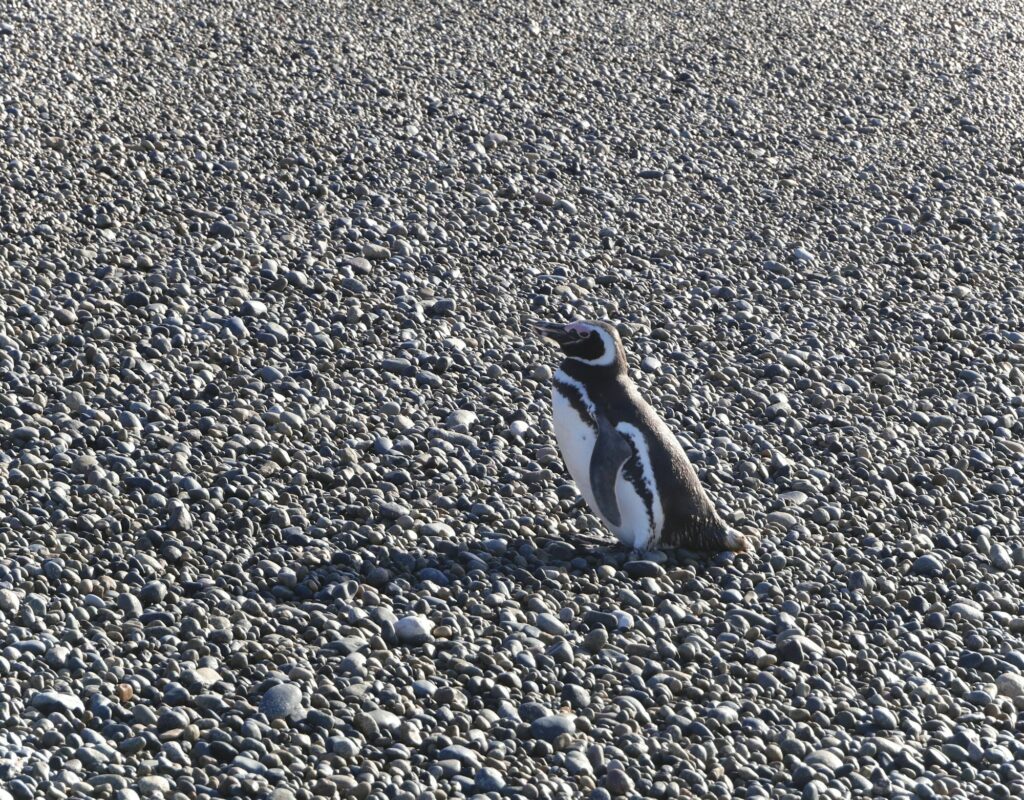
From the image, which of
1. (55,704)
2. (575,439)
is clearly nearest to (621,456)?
(575,439)

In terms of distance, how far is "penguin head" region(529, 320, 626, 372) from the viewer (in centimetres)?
626

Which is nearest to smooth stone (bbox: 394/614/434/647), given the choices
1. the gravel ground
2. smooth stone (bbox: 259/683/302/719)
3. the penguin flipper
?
the gravel ground

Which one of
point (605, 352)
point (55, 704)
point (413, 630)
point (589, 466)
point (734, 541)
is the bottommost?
point (55, 704)

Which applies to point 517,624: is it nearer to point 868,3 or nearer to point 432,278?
point 432,278

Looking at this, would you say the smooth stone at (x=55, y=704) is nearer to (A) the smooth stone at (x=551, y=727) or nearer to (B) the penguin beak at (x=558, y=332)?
(A) the smooth stone at (x=551, y=727)

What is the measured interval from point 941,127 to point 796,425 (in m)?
5.95

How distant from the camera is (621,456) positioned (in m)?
6.11

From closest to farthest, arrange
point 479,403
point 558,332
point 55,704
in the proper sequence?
1. point 55,704
2. point 558,332
3. point 479,403

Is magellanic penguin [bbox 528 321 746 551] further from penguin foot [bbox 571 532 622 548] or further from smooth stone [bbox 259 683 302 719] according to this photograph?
smooth stone [bbox 259 683 302 719]

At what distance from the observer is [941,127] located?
12.6m

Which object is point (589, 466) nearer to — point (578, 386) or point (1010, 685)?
point (578, 386)

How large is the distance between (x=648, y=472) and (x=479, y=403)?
65.7 inches

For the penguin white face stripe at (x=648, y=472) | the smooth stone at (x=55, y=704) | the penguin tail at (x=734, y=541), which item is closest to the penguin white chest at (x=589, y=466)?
the penguin white face stripe at (x=648, y=472)

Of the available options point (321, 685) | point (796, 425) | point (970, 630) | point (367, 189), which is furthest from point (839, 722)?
point (367, 189)
